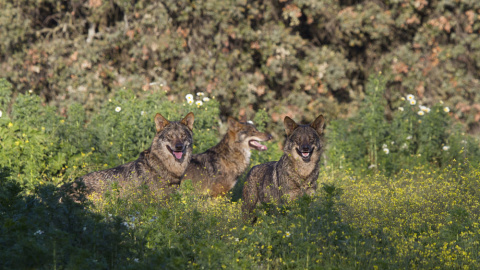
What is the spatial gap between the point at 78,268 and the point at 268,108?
12261 millimetres

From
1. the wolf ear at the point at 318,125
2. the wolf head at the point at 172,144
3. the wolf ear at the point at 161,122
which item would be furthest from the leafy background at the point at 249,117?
the wolf ear at the point at 161,122

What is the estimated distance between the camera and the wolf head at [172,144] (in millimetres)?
8586

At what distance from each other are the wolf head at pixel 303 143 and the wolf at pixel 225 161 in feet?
6.52

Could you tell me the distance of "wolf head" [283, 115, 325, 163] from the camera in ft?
24.4

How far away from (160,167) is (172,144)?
1.31ft

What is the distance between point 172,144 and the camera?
28.1 feet

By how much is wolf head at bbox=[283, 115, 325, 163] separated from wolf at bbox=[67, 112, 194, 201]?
5.91 feet

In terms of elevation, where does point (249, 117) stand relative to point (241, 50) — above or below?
below

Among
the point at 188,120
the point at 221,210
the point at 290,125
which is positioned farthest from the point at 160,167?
the point at 290,125

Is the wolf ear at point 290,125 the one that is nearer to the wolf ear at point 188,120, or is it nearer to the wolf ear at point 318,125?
the wolf ear at point 318,125

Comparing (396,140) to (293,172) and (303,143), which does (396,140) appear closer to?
(303,143)

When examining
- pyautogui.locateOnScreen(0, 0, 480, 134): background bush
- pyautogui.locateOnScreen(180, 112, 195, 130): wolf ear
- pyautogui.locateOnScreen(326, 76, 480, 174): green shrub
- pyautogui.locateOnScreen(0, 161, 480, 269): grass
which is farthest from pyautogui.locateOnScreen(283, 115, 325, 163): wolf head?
pyautogui.locateOnScreen(0, 0, 480, 134): background bush

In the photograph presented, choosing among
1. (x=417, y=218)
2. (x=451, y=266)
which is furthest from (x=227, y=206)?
(x=451, y=266)

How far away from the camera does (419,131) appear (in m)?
11.7
